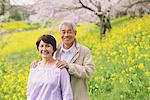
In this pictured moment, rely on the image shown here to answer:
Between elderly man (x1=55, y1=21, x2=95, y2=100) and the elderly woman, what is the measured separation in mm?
75

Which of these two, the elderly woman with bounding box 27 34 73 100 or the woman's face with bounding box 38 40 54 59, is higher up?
the woman's face with bounding box 38 40 54 59

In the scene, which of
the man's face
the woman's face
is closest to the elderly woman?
the woman's face

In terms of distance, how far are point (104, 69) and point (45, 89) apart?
16.7 feet

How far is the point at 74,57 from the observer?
155 inches

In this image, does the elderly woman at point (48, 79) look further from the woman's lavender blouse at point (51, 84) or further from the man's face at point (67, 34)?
the man's face at point (67, 34)

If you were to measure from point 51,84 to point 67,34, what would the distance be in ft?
1.52

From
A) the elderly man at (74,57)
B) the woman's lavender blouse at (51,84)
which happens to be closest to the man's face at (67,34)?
the elderly man at (74,57)

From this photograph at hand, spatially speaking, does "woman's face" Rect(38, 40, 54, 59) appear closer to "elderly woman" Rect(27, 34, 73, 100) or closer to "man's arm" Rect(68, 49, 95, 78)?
"elderly woman" Rect(27, 34, 73, 100)

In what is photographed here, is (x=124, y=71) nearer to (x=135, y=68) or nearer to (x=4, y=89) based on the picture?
(x=135, y=68)

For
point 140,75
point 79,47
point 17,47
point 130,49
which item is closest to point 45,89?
point 79,47

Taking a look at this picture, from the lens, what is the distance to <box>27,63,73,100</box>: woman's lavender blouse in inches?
151

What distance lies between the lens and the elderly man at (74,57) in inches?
153

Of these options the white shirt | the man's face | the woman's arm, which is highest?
the man's face

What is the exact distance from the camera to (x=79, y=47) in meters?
3.95
